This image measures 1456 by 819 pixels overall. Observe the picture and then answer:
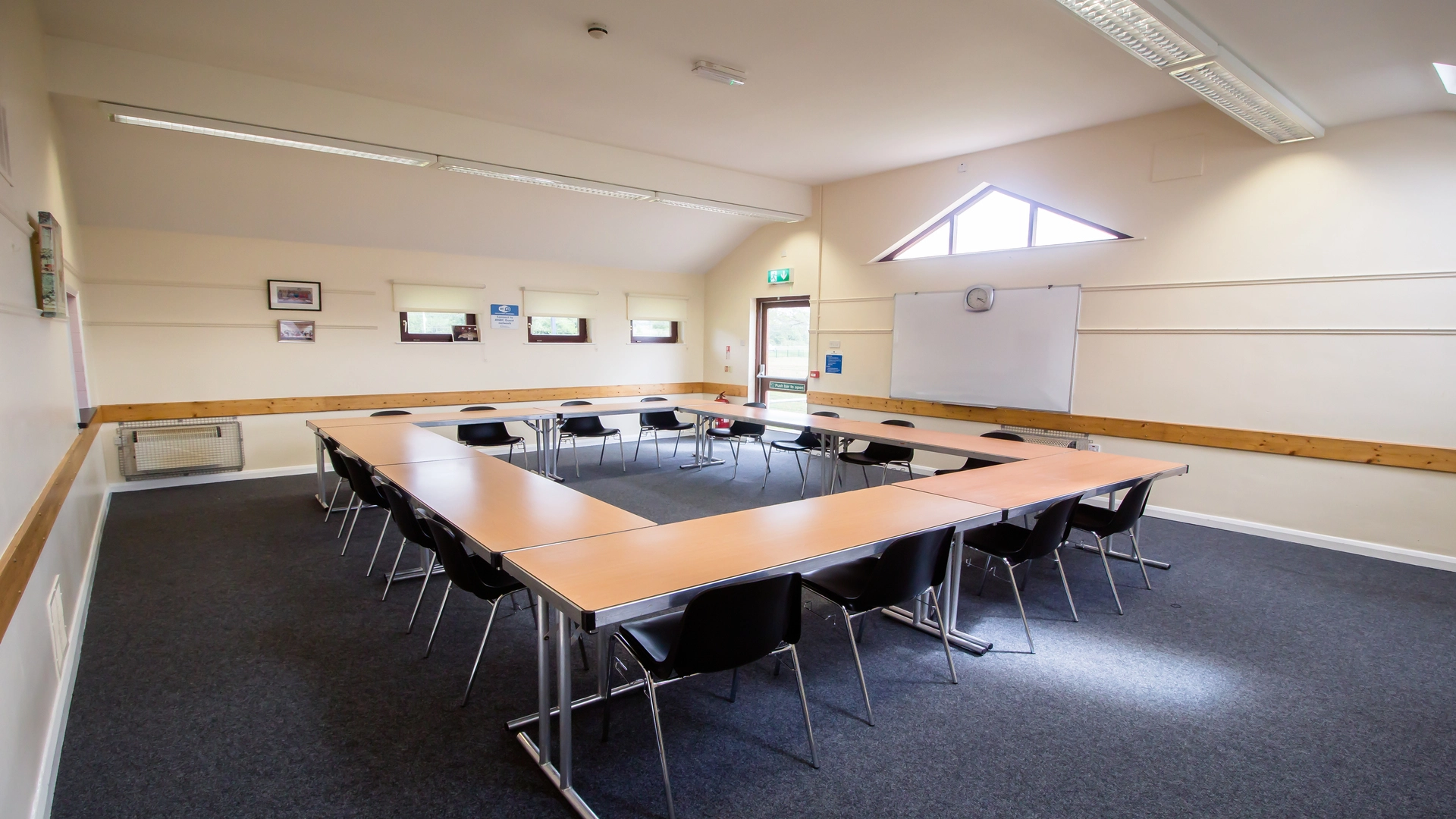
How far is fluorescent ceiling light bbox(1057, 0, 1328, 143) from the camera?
2896 millimetres

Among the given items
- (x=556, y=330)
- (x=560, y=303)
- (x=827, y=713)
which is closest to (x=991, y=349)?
(x=827, y=713)

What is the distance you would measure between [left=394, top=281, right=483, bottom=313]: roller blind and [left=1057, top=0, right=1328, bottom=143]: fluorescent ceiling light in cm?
641

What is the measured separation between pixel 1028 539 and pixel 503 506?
2.43 metres

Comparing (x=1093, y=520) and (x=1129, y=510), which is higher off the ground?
(x=1129, y=510)

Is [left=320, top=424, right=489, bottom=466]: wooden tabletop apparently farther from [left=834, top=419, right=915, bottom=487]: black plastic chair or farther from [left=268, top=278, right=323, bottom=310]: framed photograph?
[left=834, top=419, right=915, bottom=487]: black plastic chair

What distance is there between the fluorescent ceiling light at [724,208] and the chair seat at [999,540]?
15.0ft

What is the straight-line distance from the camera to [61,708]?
7.42 feet

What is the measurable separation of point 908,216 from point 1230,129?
2670mm

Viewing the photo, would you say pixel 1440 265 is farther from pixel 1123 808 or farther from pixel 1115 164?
pixel 1123 808

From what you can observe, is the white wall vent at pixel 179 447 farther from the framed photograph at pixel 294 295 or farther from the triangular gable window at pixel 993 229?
the triangular gable window at pixel 993 229

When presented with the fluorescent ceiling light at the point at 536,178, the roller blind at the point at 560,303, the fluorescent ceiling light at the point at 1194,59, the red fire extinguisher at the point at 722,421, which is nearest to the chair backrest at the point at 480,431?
the roller blind at the point at 560,303

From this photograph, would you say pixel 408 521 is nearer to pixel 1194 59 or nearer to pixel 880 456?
pixel 880 456

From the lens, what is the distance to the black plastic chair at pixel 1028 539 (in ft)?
9.60

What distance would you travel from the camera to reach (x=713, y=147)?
594 centimetres
